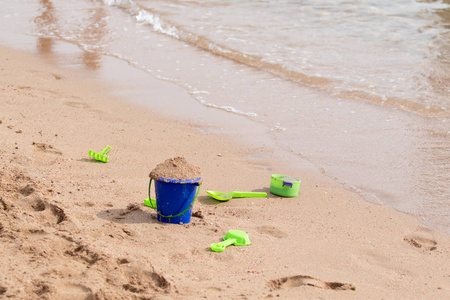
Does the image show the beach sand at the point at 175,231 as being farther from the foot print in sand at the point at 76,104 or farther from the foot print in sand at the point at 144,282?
the foot print in sand at the point at 76,104

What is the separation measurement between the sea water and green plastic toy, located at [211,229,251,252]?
1629mm

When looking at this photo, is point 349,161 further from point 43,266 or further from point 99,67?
point 99,67

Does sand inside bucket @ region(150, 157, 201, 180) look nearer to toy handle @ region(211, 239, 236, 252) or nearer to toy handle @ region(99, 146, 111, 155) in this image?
toy handle @ region(211, 239, 236, 252)

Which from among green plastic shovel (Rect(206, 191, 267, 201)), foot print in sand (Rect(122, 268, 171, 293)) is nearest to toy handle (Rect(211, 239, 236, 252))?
foot print in sand (Rect(122, 268, 171, 293))

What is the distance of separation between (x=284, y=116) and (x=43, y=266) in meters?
4.32

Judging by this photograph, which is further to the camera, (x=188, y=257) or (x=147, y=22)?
(x=147, y=22)

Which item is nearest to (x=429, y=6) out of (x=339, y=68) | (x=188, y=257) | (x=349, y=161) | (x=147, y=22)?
(x=339, y=68)

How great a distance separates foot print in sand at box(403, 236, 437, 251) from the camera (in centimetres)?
368

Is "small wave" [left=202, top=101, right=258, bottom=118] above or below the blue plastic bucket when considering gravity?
below

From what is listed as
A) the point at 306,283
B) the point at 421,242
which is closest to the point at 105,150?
the point at 306,283

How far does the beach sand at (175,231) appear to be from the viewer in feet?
9.06

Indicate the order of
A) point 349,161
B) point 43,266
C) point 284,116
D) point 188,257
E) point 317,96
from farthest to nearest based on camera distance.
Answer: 1. point 317,96
2. point 284,116
3. point 349,161
4. point 188,257
5. point 43,266

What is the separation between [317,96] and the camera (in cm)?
743

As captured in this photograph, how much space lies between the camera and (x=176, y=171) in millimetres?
3514
